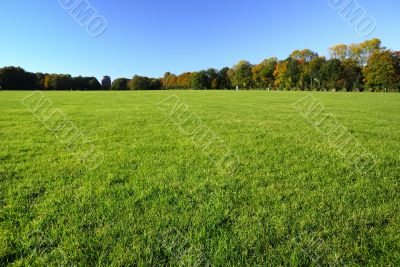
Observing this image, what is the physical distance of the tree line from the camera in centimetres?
8538

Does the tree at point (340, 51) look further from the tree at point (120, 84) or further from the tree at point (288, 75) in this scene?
the tree at point (120, 84)

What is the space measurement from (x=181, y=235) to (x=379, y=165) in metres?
5.95

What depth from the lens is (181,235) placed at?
378cm

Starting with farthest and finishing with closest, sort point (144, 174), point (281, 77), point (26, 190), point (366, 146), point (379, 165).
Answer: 1. point (281, 77)
2. point (366, 146)
3. point (379, 165)
4. point (144, 174)
5. point (26, 190)

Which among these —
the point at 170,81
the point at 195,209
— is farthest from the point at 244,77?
the point at 195,209

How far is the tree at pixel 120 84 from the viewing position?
5915 inches

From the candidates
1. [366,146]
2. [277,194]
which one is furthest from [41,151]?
[366,146]

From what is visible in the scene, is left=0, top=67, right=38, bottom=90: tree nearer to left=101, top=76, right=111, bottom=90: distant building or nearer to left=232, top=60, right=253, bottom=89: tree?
left=101, top=76, right=111, bottom=90: distant building

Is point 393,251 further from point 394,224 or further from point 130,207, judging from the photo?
point 130,207

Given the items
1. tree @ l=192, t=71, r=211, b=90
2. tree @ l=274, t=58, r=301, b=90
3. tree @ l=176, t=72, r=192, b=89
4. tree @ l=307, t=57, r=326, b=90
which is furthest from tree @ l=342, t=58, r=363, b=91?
tree @ l=176, t=72, r=192, b=89

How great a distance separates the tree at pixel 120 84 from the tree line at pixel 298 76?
66 cm

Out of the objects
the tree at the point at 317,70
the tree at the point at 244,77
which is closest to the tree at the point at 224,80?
the tree at the point at 244,77

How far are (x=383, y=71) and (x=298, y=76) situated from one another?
27439mm

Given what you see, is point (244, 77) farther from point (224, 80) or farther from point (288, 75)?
point (288, 75)
